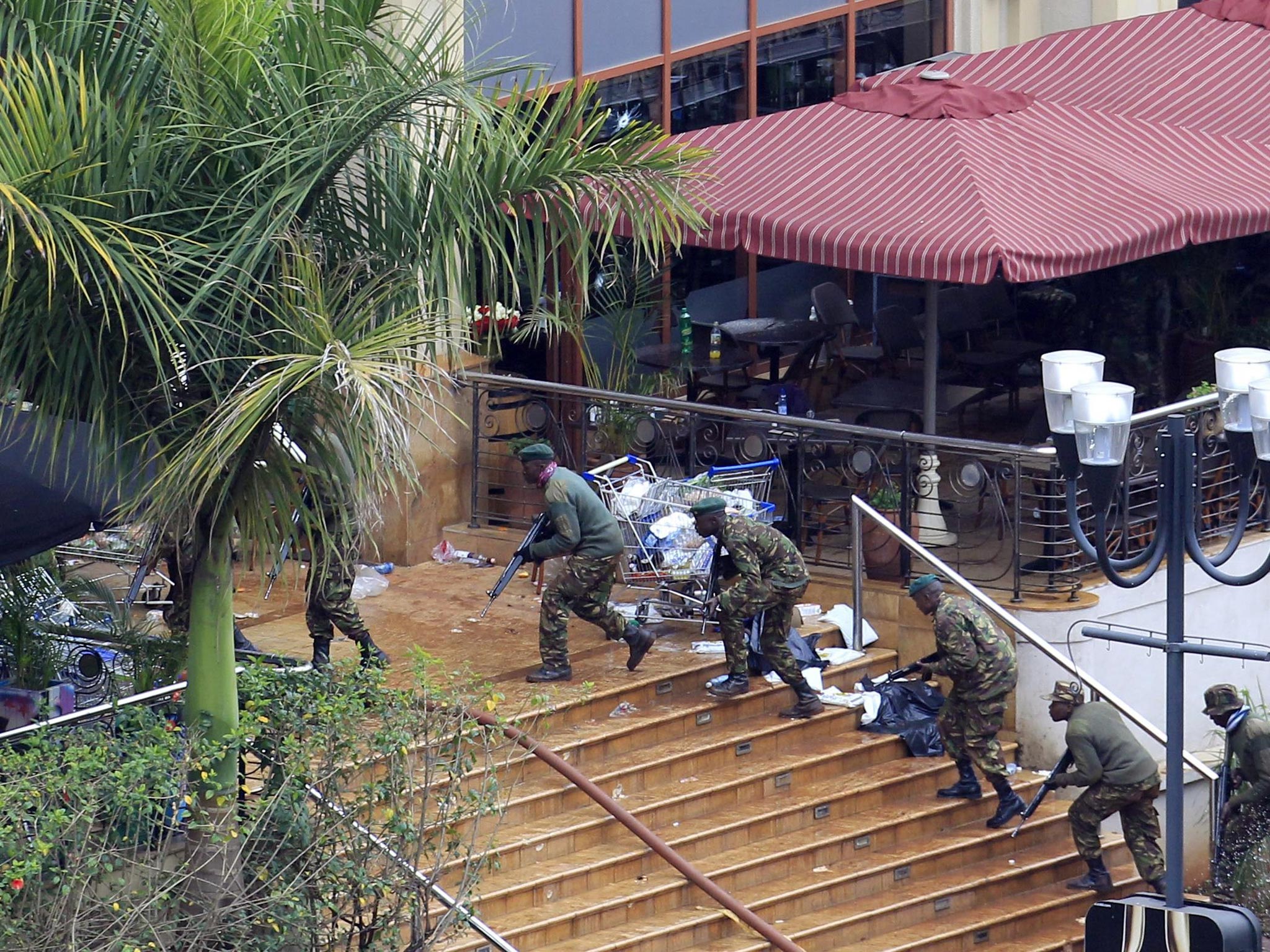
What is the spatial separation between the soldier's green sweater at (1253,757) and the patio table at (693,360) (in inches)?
190

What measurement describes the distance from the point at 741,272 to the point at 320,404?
362 inches

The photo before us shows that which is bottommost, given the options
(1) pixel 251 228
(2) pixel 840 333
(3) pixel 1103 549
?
(3) pixel 1103 549

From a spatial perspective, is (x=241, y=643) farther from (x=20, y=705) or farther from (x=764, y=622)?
(x=764, y=622)

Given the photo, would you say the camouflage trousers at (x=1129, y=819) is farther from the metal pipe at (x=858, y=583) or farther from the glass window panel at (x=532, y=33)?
the glass window panel at (x=532, y=33)

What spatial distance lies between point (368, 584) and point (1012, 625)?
427cm

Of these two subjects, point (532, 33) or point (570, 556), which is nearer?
point (570, 556)

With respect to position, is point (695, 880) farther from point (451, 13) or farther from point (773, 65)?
point (773, 65)

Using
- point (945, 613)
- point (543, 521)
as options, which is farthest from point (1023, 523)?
point (543, 521)

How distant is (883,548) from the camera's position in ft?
44.0

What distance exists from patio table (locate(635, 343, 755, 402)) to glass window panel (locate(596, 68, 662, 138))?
1693 millimetres

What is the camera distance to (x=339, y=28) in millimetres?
8758

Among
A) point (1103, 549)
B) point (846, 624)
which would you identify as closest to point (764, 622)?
point (846, 624)

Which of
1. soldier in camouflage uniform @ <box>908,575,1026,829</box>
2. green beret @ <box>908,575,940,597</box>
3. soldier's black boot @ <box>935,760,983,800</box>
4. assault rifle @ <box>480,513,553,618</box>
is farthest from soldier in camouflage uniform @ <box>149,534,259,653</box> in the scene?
soldier's black boot @ <box>935,760,983,800</box>

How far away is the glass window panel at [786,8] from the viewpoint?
667 inches
